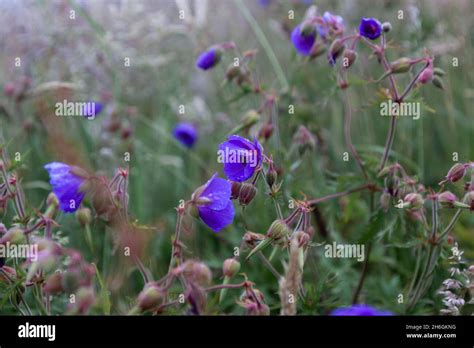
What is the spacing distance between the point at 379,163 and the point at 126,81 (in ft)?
4.28

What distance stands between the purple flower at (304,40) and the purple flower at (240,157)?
0.46 meters

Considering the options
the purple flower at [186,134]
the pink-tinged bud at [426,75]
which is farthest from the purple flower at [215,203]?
the purple flower at [186,134]

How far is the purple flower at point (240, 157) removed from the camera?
1.14 m

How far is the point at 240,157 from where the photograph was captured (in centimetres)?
116

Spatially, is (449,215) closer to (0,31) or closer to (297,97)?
(297,97)

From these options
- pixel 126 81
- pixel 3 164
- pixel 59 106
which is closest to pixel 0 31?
pixel 126 81

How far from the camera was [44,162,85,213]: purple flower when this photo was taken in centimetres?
117

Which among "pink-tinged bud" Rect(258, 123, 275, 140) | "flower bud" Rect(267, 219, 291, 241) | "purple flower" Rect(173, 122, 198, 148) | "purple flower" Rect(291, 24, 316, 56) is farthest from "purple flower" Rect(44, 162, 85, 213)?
"purple flower" Rect(173, 122, 198, 148)

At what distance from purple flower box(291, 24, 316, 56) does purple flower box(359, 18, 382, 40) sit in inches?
7.8

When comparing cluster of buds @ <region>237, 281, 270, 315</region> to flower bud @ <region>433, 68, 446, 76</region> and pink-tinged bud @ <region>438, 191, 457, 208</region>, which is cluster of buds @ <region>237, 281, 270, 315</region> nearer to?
pink-tinged bud @ <region>438, 191, 457, 208</region>

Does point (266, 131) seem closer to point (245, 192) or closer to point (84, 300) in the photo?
point (245, 192)
